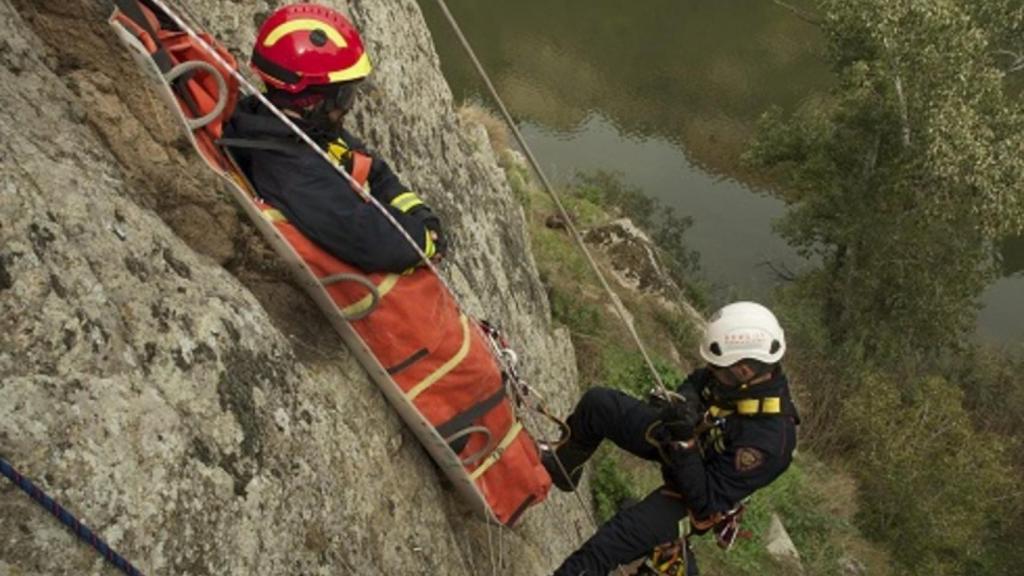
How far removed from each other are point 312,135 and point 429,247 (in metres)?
0.67

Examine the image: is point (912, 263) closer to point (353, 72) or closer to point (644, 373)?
point (644, 373)

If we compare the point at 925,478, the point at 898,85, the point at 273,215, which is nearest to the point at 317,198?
the point at 273,215

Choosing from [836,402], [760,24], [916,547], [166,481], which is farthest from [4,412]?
[760,24]

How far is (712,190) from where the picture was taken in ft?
89.3

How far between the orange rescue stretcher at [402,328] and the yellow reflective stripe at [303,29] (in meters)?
0.21

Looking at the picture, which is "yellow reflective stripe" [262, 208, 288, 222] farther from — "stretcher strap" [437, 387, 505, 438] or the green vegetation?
the green vegetation

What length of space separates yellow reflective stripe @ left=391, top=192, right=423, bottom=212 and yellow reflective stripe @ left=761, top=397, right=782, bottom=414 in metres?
2.11

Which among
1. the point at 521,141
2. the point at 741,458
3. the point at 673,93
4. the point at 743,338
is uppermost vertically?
the point at 521,141

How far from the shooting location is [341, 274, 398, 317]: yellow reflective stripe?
380 cm

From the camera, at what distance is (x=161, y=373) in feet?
9.61

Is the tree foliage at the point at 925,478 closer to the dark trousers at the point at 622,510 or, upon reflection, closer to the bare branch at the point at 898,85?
the bare branch at the point at 898,85

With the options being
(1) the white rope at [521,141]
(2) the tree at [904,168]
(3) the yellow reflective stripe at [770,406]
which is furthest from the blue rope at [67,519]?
(2) the tree at [904,168]

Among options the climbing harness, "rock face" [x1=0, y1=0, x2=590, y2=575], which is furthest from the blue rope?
the climbing harness

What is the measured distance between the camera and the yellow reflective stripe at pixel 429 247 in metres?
3.84
